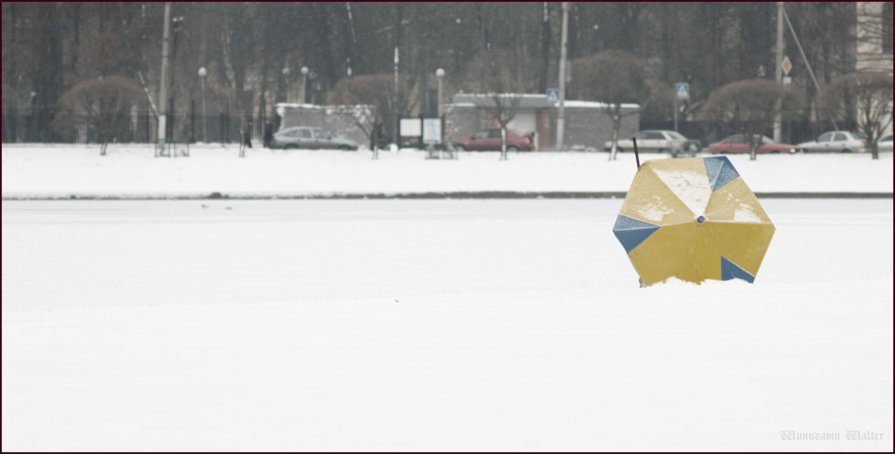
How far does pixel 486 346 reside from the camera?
9453 mm

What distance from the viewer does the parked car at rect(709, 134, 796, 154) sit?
5594 centimetres

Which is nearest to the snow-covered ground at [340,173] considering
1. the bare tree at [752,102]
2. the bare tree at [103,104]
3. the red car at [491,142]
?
the bare tree at [103,104]

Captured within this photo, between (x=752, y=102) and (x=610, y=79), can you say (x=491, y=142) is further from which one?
(x=752, y=102)

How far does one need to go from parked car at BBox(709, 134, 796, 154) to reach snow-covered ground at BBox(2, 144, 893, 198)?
370 inches

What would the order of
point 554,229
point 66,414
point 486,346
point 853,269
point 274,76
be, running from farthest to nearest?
point 274,76
point 554,229
point 853,269
point 486,346
point 66,414

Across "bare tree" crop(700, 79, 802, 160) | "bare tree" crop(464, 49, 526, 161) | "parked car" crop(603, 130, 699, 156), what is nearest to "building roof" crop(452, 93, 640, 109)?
"bare tree" crop(464, 49, 526, 161)

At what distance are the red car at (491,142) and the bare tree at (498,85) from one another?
1.78 feet

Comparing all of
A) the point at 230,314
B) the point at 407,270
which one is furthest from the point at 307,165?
the point at 230,314

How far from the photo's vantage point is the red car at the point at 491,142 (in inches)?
2341

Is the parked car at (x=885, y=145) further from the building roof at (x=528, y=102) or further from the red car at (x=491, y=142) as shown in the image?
the red car at (x=491, y=142)

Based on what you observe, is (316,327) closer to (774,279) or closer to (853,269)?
(774,279)

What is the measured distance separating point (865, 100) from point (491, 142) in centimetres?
1723

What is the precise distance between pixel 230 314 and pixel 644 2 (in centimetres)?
7720

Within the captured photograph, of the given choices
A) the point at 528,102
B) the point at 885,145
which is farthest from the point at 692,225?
the point at 528,102
